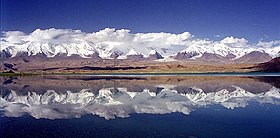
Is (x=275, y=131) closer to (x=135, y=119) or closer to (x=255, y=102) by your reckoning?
(x=135, y=119)

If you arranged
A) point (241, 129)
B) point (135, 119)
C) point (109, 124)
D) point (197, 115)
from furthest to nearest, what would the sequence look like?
point (197, 115)
point (135, 119)
point (109, 124)
point (241, 129)

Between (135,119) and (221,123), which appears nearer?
(221,123)

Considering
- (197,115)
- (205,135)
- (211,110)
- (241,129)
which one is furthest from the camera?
(211,110)

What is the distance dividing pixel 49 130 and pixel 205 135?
1317 centimetres

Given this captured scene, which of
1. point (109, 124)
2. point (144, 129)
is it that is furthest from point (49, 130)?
point (144, 129)

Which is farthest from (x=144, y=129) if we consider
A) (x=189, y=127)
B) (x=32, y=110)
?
(x=32, y=110)

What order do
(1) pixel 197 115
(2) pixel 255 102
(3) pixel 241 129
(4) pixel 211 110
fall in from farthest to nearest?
Answer: (2) pixel 255 102, (4) pixel 211 110, (1) pixel 197 115, (3) pixel 241 129

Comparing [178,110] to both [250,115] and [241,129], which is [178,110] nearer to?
[250,115]

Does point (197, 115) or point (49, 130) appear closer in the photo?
point (49, 130)

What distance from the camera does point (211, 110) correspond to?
137 ft

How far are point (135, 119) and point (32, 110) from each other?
53.7 feet

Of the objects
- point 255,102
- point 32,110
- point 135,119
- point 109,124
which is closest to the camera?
point 109,124

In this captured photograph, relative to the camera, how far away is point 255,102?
49.3 meters

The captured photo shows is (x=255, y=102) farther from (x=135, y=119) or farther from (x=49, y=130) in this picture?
(x=49, y=130)
